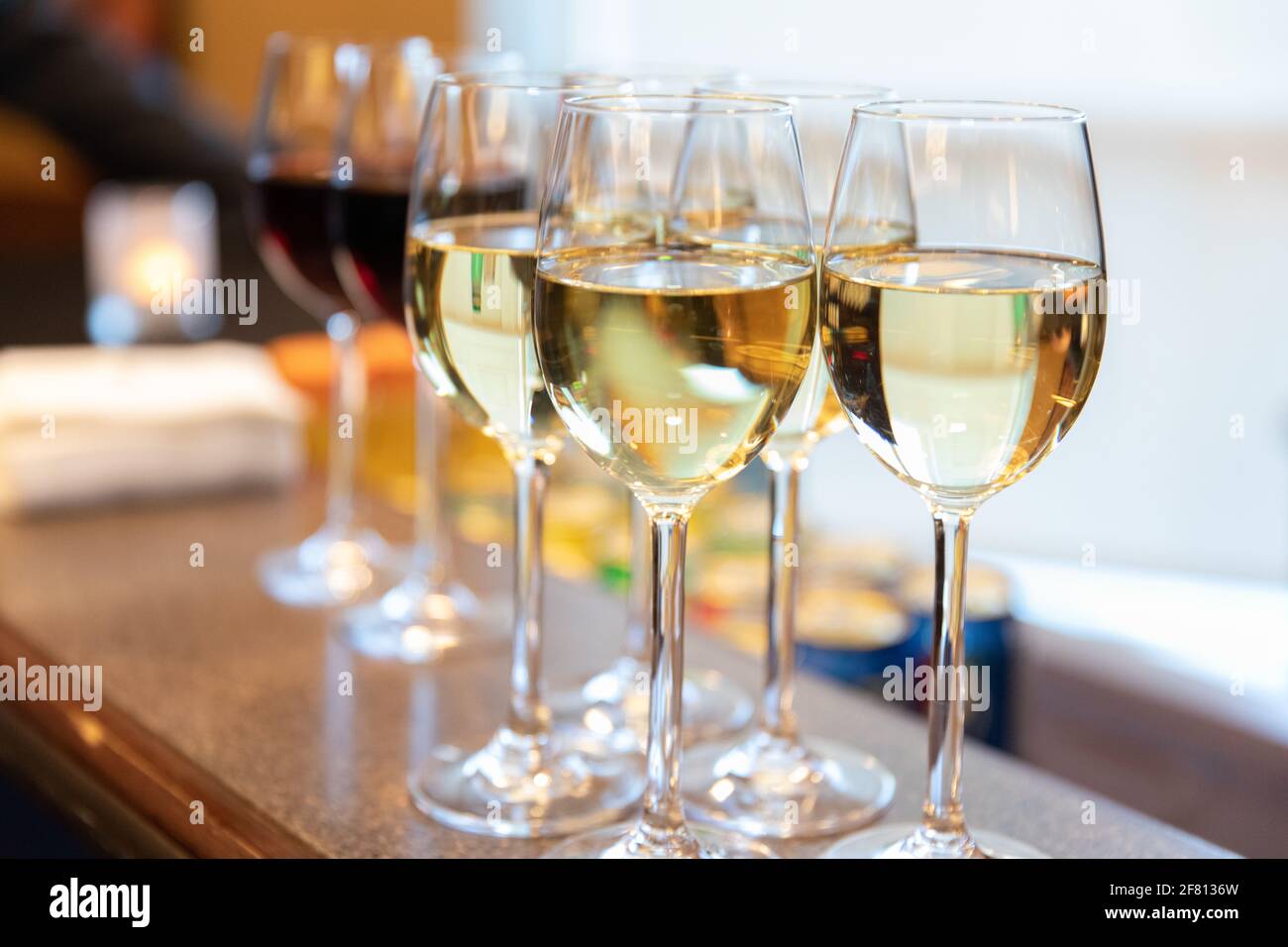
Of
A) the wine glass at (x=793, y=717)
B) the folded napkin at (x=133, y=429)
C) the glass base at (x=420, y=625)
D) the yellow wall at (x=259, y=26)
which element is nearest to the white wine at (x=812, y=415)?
the wine glass at (x=793, y=717)

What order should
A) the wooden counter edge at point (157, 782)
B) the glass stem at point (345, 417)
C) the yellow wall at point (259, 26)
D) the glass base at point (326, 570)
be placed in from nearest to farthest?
1. the wooden counter edge at point (157, 782)
2. the glass base at point (326, 570)
3. the glass stem at point (345, 417)
4. the yellow wall at point (259, 26)

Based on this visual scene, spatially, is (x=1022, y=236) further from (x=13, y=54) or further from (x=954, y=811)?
(x=13, y=54)

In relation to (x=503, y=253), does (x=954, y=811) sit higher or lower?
lower

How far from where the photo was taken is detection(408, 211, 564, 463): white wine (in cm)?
77

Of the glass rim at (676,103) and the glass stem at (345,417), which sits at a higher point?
the glass rim at (676,103)

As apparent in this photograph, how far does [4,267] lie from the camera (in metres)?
2.22

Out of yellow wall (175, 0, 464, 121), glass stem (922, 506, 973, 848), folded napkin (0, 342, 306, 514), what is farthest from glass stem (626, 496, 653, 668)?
yellow wall (175, 0, 464, 121)

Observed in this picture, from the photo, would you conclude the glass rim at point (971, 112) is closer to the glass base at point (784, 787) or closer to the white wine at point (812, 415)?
the white wine at point (812, 415)

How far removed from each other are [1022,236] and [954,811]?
26 centimetres

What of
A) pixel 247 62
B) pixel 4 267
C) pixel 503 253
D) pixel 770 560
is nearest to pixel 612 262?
pixel 503 253

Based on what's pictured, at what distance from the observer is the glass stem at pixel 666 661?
2.30 feet

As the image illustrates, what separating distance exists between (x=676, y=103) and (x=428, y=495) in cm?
56

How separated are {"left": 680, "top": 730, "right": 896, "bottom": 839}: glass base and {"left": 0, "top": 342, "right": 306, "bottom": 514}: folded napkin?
1.97 feet

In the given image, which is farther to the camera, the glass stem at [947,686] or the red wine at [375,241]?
the red wine at [375,241]
